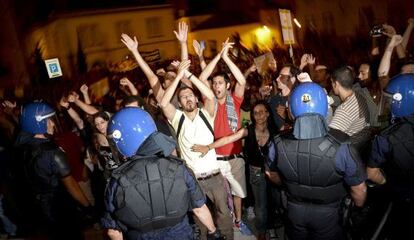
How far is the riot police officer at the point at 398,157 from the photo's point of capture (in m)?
3.07

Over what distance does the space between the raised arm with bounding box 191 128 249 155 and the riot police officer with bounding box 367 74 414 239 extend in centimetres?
182

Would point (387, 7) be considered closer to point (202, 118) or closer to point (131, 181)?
point (202, 118)

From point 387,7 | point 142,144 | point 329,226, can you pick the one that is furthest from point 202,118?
point 387,7

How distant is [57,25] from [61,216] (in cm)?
2897

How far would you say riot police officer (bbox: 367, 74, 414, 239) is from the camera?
307 cm

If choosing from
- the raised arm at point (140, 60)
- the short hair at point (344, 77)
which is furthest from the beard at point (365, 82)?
the raised arm at point (140, 60)

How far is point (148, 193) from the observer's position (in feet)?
9.10

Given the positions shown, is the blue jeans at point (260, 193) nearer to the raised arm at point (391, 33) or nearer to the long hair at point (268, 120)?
the long hair at point (268, 120)

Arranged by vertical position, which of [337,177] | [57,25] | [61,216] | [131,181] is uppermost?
[57,25]

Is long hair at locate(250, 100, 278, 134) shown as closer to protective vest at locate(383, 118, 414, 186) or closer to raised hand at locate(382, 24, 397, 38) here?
protective vest at locate(383, 118, 414, 186)

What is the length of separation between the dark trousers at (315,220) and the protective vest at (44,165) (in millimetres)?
2747

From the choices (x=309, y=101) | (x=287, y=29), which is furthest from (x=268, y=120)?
(x=287, y=29)

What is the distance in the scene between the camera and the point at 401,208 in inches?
131

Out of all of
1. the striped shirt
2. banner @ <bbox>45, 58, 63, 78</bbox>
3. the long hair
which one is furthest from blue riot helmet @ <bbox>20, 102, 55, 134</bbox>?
banner @ <bbox>45, 58, 63, 78</bbox>
